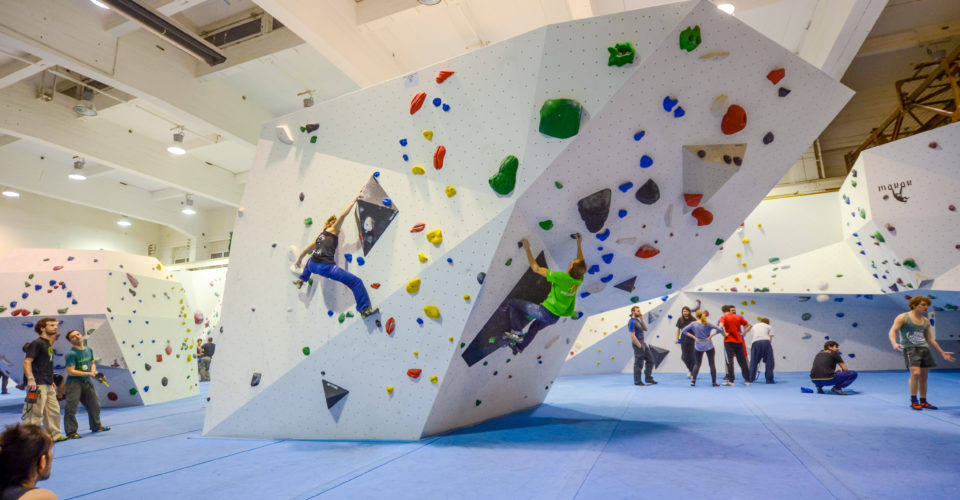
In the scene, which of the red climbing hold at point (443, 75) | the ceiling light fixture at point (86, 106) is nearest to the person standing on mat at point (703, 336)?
the red climbing hold at point (443, 75)

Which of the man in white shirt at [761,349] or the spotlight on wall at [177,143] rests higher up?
the spotlight on wall at [177,143]

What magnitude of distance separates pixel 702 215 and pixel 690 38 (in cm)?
162

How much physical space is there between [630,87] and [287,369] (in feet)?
13.3

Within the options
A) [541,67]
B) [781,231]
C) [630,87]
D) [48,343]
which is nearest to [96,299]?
[48,343]

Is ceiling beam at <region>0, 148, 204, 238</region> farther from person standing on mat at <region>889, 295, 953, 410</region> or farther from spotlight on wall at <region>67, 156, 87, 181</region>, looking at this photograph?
person standing on mat at <region>889, 295, 953, 410</region>

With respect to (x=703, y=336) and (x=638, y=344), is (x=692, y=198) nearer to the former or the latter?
(x=703, y=336)

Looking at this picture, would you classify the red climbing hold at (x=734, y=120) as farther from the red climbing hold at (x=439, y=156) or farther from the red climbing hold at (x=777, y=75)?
the red climbing hold at (x=439, y=156)

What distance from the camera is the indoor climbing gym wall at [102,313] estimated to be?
7.67 meters

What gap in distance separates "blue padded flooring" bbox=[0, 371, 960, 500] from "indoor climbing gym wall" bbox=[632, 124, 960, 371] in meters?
2.45

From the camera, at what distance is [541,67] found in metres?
3.67

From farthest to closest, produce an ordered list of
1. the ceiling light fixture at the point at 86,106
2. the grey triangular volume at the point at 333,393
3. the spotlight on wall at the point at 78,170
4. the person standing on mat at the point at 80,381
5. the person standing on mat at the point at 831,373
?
1. the spotlight on wall at the point at 78,170
2. the ceiling light fixture at the point at 86,106
3. the person standing on mat at the point at 831,373
4. the person standing on mat at the point at 80,381
5. the grey triangular volume at the point at 333,393

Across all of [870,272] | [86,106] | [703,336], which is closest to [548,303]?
[703,336]

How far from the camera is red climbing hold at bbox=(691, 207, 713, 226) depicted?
4.27 m

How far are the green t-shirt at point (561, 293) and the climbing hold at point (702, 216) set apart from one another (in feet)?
4.10
